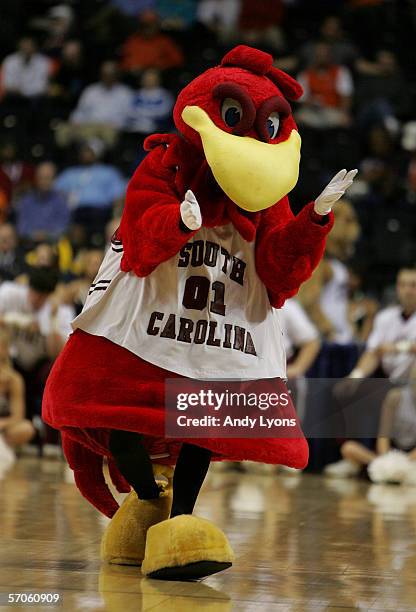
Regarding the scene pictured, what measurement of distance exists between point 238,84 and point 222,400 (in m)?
0.86

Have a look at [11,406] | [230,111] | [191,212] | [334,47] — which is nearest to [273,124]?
[230,111]

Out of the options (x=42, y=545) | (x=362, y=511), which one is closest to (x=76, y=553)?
(x=42, y=545)

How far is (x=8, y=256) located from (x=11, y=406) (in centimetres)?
213

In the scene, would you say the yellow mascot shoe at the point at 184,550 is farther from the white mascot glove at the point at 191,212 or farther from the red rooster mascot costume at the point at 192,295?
the white mascot glove at the point at 191,212

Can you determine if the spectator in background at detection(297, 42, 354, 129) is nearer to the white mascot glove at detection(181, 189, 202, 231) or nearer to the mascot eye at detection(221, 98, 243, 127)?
the mascot eye at detection(221, 98, 243, 127)

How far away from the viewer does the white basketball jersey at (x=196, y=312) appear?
10.4 feet

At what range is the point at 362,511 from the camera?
4.88 m

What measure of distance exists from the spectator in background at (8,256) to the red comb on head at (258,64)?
18.7 ft

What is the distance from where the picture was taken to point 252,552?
11.8 feet

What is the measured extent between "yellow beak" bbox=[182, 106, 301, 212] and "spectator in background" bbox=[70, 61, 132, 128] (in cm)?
789

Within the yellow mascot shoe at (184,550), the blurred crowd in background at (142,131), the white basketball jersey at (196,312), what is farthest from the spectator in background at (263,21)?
the yellow mascot shoe at (184,550)

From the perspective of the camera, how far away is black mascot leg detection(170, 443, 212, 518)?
3.18 metres

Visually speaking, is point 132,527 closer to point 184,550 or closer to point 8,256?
point 184,550

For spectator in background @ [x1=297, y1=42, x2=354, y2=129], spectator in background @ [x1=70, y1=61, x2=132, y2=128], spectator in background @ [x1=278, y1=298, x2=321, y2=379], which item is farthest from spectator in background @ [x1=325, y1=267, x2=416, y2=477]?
spectator in background @ [x1=70, y1=61, x2=132, y2=128]
